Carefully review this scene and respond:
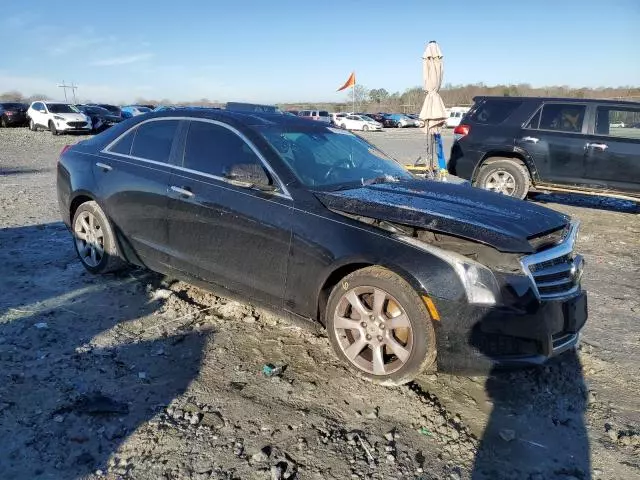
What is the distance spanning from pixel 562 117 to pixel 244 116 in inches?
261

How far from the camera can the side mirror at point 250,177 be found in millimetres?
3734

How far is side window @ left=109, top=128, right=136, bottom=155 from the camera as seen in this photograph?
4820 millimetres

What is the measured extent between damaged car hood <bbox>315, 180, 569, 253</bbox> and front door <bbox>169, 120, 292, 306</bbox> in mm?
449

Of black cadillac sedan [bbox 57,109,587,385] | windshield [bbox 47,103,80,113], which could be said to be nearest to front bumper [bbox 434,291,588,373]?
black cadillac sedan [bbox 57,109,587,385]

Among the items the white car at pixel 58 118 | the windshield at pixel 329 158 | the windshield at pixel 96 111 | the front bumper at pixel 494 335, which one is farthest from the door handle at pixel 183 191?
the windshield at pixel 96 111

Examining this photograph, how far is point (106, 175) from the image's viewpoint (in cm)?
485

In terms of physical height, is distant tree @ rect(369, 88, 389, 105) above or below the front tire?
above

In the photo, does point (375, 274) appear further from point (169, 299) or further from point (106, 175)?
point (106, 175)

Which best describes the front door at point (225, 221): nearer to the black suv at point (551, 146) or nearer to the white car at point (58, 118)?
the black suv at point (551, 146)

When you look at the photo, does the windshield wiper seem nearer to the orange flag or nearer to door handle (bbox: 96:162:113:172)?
door handle (bbox: 96:162:113:172)

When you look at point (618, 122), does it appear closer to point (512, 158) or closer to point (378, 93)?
point (512, 158)

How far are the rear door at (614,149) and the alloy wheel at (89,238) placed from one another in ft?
24.4

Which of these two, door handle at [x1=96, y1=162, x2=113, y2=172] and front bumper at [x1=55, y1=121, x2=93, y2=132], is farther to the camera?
front bumper at [x1=55, y1=121, x2=93, y2=132]

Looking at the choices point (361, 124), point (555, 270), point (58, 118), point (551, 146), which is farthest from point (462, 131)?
point (361, 124)
